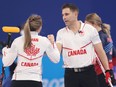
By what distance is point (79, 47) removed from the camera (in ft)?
15.7

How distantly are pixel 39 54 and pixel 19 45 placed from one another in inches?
9.9

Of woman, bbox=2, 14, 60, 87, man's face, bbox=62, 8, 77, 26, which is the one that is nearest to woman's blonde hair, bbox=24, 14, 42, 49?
woman, bbox=2, 14, 60, 87

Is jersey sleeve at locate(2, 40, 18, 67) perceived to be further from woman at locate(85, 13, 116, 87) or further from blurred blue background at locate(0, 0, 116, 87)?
blurred blue background at locate(0, 0, 116, 87)

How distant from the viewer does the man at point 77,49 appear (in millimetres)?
4777

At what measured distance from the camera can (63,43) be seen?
193 inches

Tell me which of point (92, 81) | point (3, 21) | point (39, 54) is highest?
point (3, 21)

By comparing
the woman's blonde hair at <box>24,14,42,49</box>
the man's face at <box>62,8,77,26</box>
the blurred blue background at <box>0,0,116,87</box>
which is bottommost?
the woman's blonde hair at <box>24,14,42,49</box>

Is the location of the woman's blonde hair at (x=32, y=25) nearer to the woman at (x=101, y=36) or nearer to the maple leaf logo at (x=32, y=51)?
the maple leaf logo at (x=32, y=51)

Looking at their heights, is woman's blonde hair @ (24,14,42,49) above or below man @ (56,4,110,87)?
above

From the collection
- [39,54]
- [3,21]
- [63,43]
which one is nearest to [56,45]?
[63,43]

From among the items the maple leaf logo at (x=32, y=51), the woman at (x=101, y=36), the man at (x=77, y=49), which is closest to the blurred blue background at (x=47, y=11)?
the woman at (x=101, y=36)

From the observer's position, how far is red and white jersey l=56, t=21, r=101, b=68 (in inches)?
188

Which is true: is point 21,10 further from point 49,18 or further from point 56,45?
point 56,45

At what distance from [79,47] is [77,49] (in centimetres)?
4
